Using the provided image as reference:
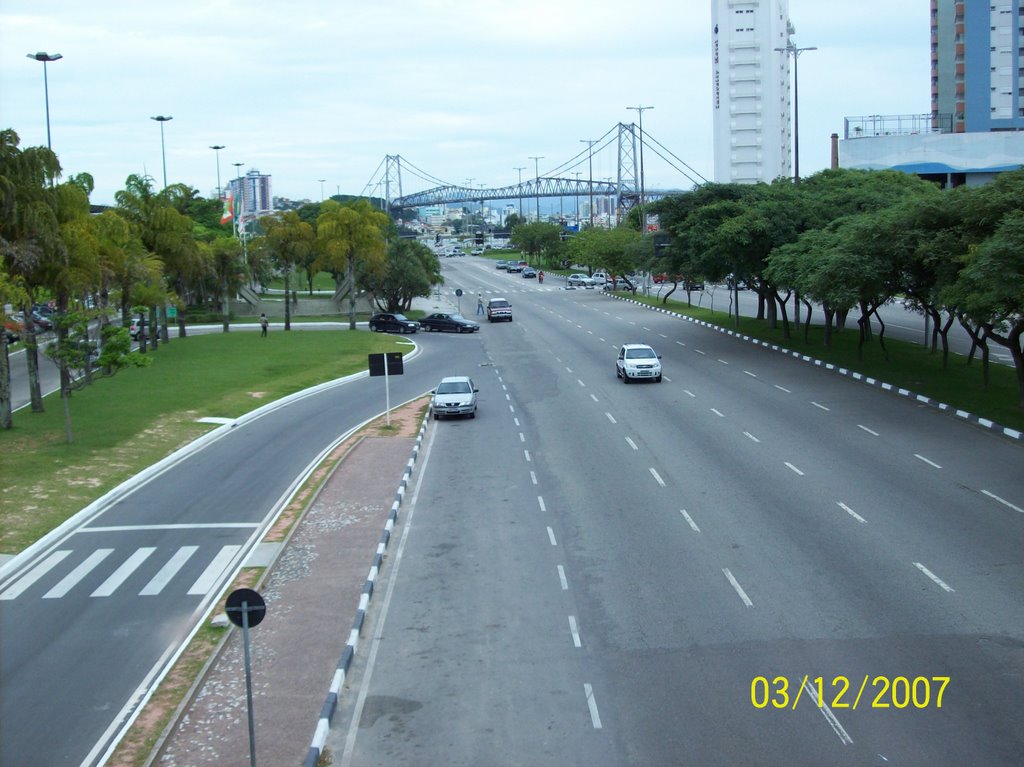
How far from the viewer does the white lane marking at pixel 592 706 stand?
13250 millimetres

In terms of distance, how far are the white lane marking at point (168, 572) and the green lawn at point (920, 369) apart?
23.5 metres

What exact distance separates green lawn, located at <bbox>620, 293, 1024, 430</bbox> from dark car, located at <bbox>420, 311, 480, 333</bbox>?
53.3ft

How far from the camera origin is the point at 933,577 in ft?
60.1

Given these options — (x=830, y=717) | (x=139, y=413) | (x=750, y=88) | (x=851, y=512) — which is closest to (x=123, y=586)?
(x=830, y=717)

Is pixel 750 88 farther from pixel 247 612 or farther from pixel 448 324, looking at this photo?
pixel 247 612

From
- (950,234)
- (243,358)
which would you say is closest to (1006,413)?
(950,234)

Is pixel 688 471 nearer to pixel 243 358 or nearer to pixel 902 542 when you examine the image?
pixel 902 542

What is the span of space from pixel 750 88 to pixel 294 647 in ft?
443

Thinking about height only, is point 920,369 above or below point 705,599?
above

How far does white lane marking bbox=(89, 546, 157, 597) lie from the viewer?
64.6 feet

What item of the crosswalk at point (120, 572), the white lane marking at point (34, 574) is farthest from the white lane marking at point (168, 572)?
the white lane marking at point (34, 574)

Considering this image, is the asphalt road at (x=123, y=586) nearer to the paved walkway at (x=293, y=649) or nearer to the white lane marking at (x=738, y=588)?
the paved walkway at (x=293, y=649)

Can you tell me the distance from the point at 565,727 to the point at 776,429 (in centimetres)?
2084

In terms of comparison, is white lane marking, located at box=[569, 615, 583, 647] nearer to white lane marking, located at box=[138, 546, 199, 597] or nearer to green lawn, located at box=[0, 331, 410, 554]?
white lane marking, located at box=[138, 546, 199, 597]
